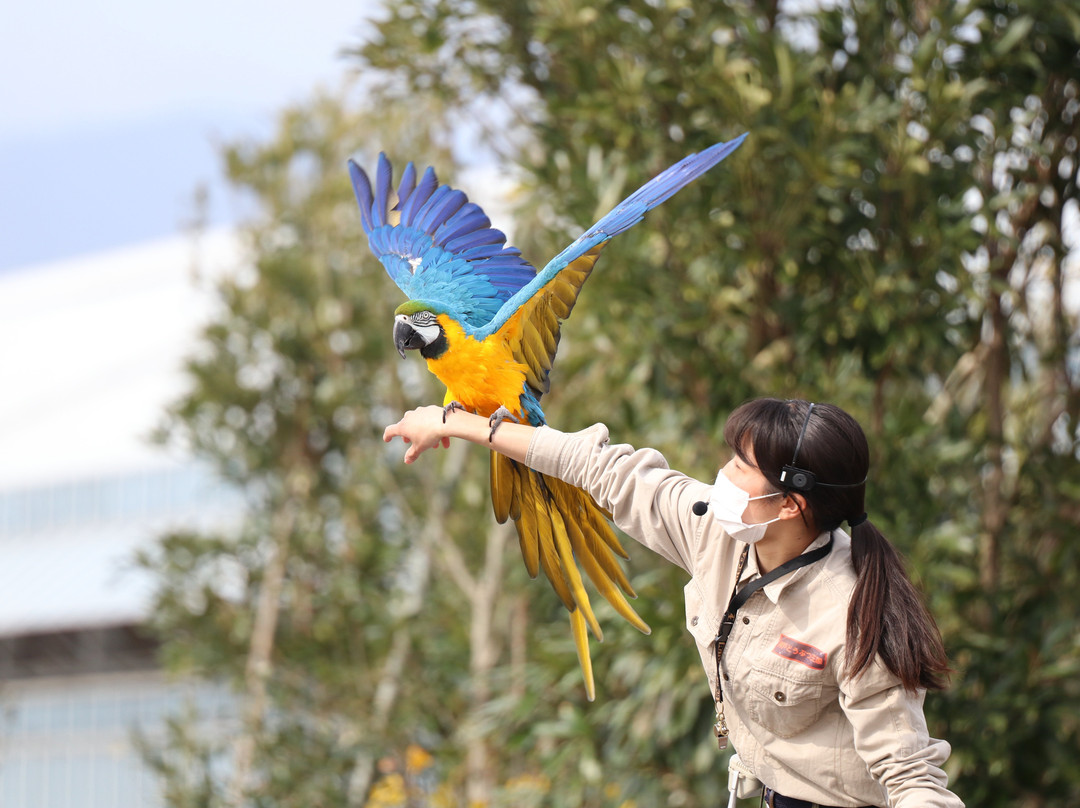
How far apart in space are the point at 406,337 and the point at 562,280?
25 centimetres

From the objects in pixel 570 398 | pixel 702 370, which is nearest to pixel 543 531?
pixel 702 370

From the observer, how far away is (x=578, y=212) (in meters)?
3.24

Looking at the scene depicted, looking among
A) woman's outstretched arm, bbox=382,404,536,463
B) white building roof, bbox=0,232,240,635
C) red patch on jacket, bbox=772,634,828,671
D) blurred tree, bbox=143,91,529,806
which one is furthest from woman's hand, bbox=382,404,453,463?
white building roof, bbox=0,232,240,635

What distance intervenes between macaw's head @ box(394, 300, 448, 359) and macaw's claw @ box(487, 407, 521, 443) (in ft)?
0.44

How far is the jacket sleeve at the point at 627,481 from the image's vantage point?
137cm

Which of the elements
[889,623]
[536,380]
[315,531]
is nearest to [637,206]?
[536,380]

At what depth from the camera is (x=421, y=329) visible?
1603mm

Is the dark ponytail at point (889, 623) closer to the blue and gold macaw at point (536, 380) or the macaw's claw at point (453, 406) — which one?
the blue and gold macaw at point (536, 380)

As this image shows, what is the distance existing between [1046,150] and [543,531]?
2343 mm

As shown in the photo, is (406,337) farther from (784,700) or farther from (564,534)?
(784,700)

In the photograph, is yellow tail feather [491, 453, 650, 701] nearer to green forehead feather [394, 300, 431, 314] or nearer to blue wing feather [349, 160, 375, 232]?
green forehead feather [394, 300, 431, 314]

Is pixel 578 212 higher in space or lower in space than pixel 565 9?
lower

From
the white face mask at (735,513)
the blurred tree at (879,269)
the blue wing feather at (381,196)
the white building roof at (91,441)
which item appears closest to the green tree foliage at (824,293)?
the blurred tree at (879,269)

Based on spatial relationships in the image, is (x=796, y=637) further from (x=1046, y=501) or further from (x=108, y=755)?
(x=108, y=755)
